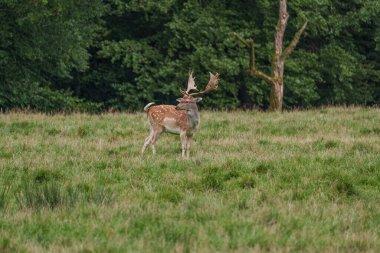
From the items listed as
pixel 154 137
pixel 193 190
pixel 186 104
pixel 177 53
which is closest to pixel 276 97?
pixel 177 53

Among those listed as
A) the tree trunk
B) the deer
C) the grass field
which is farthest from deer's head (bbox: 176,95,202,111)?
the tree trunk

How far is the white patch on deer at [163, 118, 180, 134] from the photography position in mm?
14391

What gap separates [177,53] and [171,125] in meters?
20.2

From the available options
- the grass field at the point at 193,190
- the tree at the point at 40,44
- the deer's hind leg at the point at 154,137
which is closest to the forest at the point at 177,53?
the tree at the point at 40,44

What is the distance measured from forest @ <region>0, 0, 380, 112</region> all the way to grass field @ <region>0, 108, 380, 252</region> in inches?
467

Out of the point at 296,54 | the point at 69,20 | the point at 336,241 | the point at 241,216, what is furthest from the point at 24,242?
the point at 296,54

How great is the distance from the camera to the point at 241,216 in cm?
840

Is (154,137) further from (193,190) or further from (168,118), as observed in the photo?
(193,190)

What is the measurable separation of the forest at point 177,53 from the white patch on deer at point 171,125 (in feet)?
48.2

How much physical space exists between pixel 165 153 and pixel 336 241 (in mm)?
6890

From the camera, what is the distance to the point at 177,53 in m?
34.4

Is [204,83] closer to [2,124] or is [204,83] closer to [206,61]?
[206,61]

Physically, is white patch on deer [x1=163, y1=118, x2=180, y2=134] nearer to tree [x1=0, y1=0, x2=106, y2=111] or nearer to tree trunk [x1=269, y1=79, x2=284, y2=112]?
tree trunk [x1=269, y1=79, x2=284, y2=112]

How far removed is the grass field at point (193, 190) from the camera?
756 centimetres
